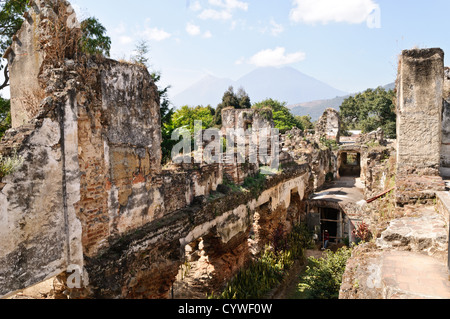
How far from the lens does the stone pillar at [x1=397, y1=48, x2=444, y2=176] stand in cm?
725

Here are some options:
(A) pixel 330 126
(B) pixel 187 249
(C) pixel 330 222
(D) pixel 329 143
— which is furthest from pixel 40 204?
(A) pixel 330 126

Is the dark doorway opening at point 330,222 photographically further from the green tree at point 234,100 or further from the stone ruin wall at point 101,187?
the green tree at point 234,100

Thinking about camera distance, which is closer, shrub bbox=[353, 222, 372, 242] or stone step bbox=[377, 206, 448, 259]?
stone step bbox=[377, 206, 448, 259]

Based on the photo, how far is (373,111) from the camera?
40.7 metres

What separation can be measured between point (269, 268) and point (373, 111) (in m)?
36.1

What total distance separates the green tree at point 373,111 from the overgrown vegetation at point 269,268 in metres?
26.3

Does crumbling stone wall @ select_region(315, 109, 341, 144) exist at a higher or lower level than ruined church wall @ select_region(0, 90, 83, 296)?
higher

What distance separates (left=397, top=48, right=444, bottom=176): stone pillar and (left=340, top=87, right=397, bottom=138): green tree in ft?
92.5

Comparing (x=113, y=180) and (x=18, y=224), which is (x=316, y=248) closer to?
(x=113, y=180)

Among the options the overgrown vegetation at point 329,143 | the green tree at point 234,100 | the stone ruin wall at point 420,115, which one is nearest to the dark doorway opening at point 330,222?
the overgrown vegetation at point 329,143

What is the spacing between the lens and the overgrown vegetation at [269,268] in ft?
28.9

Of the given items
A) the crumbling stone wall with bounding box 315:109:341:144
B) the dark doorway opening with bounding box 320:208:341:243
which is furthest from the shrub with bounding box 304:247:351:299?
the crumbling stone wall with bounding box 315:109:341:144

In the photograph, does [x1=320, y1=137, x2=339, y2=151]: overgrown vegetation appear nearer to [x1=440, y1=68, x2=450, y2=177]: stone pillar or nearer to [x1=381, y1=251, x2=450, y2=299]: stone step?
[x1=440, y1=68, x2=450, y2=177]: stone pillar
